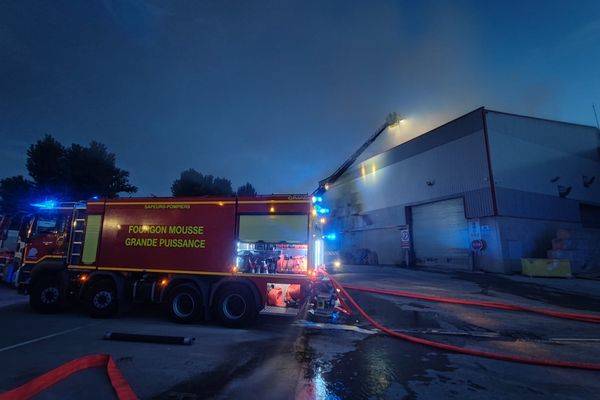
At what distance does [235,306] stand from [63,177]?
1412 inches

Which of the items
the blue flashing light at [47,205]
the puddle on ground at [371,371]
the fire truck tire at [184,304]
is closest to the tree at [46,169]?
the blue flashing light at [47,205]

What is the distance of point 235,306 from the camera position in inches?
307

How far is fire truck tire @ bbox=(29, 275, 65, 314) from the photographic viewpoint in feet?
28.6

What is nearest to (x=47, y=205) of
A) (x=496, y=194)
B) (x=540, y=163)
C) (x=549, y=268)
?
(x=496, y=194)

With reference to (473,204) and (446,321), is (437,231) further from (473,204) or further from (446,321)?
(446,321)

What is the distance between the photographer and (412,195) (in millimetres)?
31641

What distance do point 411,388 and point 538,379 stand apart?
2178 mm

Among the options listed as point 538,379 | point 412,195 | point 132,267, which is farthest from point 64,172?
point 538,379

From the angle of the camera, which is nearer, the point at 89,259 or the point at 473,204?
the point at 89,259

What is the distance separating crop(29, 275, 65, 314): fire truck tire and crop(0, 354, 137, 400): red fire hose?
5244mm

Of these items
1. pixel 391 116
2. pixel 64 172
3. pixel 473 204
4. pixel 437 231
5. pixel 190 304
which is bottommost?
pixel 190 304

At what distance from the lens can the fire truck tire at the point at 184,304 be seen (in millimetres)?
7957

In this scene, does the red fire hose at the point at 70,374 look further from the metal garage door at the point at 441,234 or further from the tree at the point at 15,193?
the tree at the point at 15,193

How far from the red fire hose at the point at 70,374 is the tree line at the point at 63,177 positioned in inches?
1303
